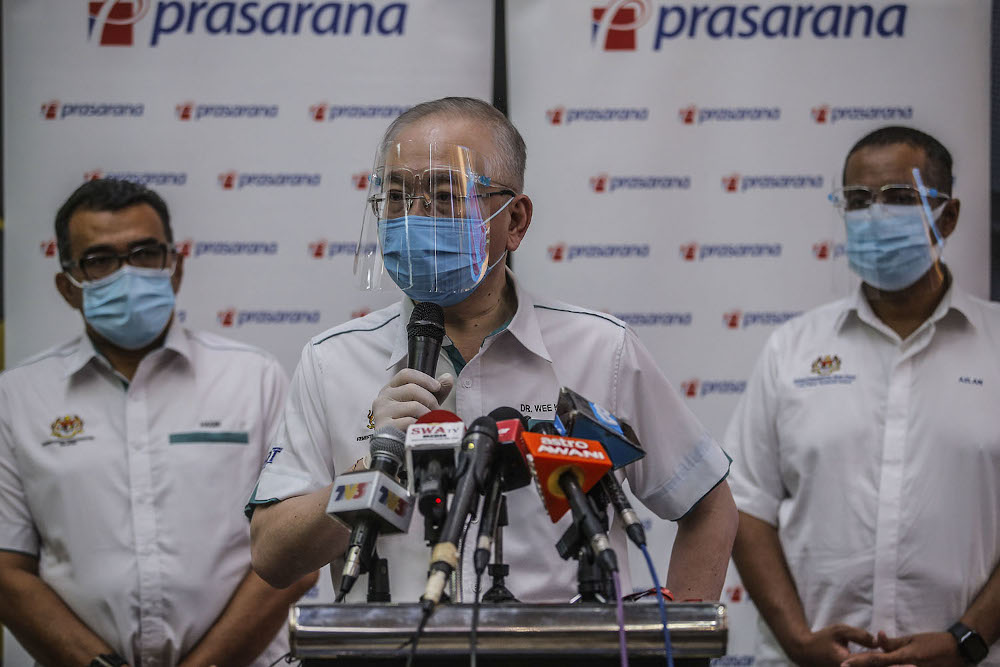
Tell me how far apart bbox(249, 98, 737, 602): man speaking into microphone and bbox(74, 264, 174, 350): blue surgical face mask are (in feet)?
3.80

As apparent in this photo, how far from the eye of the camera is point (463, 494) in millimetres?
1252

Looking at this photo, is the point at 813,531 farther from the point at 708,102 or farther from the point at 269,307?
the point at 269,307

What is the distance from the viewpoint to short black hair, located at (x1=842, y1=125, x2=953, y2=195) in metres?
3.04

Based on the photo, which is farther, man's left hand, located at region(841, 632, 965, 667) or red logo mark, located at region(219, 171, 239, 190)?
red logo mark, located at region(219, 171, 239, 190)

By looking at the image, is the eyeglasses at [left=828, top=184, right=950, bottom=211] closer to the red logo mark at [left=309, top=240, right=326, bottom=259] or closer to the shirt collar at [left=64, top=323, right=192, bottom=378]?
the red logo mark at [left=309, top=240, right=326, bottom=259]

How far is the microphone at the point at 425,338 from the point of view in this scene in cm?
163

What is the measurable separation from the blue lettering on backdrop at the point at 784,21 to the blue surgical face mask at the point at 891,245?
0.93 m

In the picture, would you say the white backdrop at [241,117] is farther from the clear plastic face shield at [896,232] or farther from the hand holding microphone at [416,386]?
the hand holding microphone at [416,386]

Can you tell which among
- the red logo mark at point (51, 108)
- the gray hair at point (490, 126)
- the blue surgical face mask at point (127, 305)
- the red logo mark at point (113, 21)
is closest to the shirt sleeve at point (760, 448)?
the gray hair at point (490, 126)

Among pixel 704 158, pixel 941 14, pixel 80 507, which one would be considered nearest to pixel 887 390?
pixel 704 158

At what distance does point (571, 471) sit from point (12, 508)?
2227 millimetres

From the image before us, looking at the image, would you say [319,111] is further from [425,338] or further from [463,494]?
[463,494]

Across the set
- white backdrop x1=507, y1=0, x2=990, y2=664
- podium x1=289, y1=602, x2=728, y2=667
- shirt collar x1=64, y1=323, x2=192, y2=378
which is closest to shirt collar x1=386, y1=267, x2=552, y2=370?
podium x1=289, y1=602, x2=728, y2=667

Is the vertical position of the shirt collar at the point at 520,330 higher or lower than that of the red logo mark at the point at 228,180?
lower
